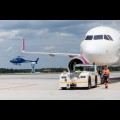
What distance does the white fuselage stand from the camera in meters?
22.7

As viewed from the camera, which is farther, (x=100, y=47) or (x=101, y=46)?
(x=101, y=46)

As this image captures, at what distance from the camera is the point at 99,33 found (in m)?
24.2

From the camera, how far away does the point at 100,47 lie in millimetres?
22844

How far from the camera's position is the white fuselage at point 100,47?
22678mm
